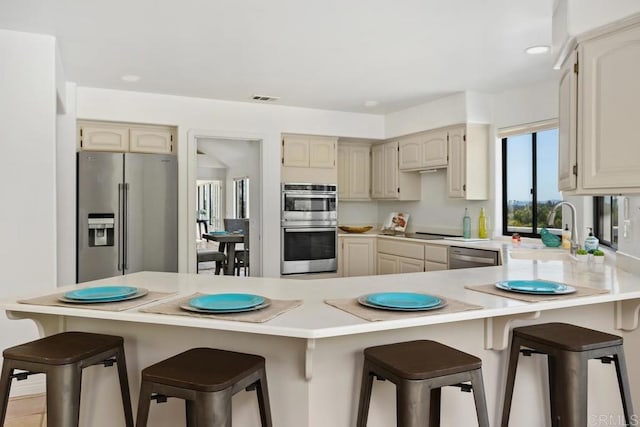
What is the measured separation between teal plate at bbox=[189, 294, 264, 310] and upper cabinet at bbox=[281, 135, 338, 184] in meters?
3.61

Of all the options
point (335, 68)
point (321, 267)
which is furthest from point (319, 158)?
point (335, 68)

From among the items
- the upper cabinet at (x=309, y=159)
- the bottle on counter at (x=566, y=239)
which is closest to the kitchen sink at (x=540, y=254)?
the bottle on counter at (x=566, y=239)

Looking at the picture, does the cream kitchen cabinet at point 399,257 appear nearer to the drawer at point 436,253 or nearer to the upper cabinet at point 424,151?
the drawer at point 436,253

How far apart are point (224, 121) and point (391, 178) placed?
2100mm

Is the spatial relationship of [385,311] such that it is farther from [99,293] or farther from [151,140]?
[151,140]

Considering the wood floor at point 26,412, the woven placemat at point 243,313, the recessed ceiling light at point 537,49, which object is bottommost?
the wood floor at point 26,412

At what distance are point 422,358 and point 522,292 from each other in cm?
63

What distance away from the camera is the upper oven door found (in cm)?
524

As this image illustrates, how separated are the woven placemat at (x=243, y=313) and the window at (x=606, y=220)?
9.04 ft

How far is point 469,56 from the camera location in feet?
11.4

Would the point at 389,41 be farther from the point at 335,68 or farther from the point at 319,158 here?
the point at 319,158

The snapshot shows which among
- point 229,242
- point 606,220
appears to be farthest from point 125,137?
point 606,220

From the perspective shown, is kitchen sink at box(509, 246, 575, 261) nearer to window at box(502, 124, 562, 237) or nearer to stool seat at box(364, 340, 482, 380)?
window at box(502, 124, 562, 237)

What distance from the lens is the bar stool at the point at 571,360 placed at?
176 cm
